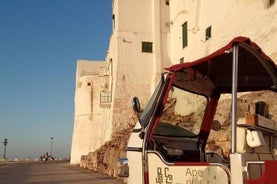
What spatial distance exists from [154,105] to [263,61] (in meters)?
1.34

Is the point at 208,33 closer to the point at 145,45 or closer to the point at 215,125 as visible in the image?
the point at 145,45

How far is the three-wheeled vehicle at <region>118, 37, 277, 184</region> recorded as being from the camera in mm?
3396

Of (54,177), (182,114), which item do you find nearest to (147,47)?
(54,177)

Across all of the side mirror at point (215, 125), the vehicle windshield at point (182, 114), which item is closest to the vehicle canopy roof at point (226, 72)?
the vehicle windshield at point (182, 114)

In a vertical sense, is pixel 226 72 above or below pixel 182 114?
above

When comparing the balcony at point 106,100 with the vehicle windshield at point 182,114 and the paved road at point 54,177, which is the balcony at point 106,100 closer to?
the paved road at point 54,177

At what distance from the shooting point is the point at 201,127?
526 centimetres

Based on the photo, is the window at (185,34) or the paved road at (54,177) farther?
Answer: the window at (185,34)

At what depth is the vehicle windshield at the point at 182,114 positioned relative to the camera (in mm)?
4477

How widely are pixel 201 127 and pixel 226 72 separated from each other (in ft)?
3.10

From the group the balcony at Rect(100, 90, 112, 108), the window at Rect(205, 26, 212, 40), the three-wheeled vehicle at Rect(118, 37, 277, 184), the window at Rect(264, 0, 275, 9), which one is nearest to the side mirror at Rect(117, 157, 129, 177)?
the three-wheeled vehicle at Rect(118, 37, 277, 184)

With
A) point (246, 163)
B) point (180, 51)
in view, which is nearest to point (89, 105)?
point (180, 51)

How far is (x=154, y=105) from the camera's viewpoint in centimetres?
418

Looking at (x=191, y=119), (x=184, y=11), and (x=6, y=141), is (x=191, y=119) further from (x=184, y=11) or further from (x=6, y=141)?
(x=6, y=141)
